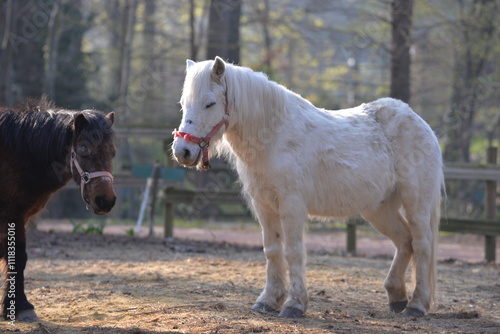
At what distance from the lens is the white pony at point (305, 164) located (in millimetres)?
4645

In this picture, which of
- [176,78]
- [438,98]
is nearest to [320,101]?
[176,78]

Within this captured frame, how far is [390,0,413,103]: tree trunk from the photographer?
10.7 metres

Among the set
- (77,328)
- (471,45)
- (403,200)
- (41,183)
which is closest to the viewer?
(77,328)

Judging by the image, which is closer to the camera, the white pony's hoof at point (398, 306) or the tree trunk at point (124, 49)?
the white pony's hoof at point (398, 306)

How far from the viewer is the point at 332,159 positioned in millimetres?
5031

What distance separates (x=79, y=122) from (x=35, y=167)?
21.2 inches

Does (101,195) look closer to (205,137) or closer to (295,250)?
(205,137)

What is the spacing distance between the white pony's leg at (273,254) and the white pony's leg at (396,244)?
1066 mm

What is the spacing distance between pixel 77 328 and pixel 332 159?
2.42 m

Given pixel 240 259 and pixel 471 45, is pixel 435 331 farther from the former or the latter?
pixel 471 45

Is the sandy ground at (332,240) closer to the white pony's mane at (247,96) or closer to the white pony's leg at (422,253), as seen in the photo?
the white pony's leg at (422,253)

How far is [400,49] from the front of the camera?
35.6ft

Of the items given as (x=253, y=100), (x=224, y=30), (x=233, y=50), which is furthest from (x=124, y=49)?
(x=253, y=100)

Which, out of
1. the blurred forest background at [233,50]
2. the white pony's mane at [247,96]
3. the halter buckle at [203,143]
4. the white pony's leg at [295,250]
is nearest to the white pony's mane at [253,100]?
the white pony's mane at [247,96]
